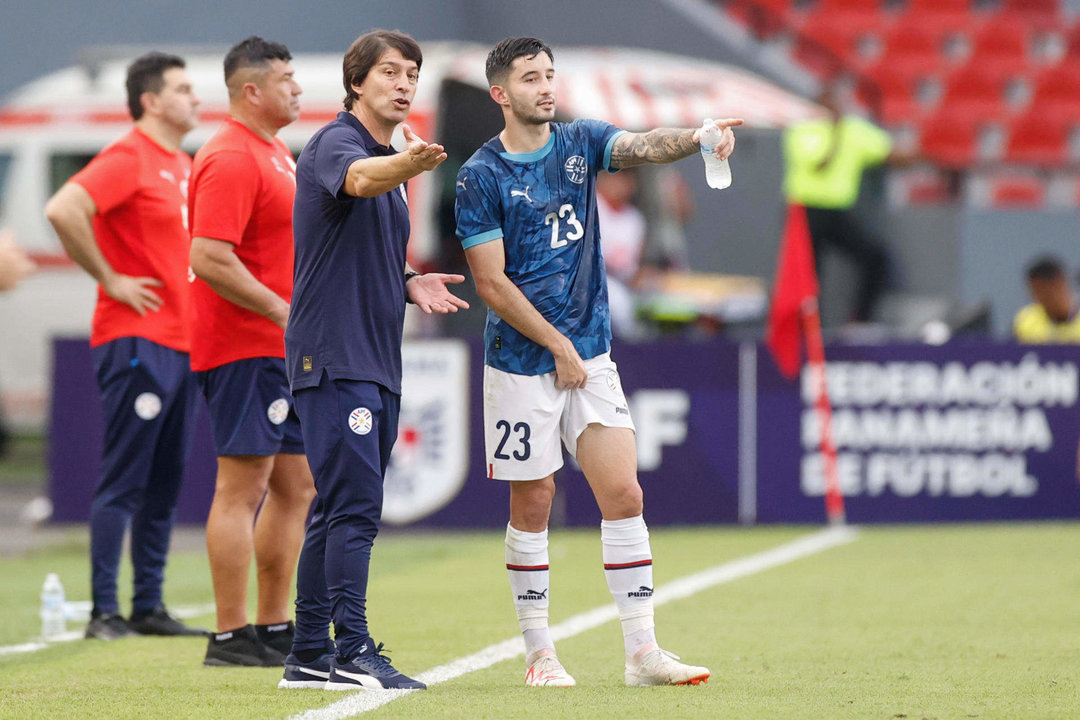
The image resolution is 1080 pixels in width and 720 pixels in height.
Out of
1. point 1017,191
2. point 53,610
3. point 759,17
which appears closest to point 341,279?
point 53,610

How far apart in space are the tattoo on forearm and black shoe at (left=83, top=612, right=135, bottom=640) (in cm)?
302

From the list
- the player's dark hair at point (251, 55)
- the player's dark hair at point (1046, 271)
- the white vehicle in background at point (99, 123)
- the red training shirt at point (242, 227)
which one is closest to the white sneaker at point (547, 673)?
the red training shirt at point (242, 227)

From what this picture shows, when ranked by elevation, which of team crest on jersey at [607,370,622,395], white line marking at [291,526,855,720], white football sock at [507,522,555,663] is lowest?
white line marking at [291,526,855,720]

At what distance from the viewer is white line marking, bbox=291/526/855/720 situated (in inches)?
193

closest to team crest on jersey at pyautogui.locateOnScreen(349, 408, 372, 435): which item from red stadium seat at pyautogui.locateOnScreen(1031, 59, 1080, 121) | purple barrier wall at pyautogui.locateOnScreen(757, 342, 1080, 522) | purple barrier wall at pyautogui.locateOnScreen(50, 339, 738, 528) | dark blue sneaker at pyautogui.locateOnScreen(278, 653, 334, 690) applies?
dark blue sneaker at pyautogui.locateOnScreen(278, 653, 334, 690)

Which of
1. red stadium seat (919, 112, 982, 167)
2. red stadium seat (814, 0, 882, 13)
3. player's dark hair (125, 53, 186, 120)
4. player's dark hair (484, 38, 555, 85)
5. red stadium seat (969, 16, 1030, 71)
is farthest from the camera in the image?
red stadium seat (814, 0, 882, 13)

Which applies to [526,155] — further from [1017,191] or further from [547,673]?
[1017,191]

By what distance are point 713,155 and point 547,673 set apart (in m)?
1.77

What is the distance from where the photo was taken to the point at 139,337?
22.8 ft

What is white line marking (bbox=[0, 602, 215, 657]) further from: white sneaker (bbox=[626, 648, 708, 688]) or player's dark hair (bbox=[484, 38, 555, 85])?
player's dark hair (bbox=[484, 38, 555, 85])

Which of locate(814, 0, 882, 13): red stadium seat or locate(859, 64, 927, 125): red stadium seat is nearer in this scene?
locate(859, 64, 927, 125): red stadium seat

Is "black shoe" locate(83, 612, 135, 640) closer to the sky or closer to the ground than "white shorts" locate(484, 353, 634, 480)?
closer to the ground

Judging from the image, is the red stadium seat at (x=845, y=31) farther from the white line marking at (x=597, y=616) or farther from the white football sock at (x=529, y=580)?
the white football sock at (x=529, y=580)

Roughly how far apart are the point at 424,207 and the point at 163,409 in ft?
22.3
